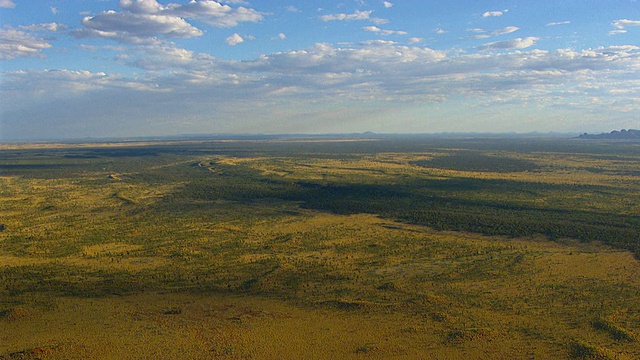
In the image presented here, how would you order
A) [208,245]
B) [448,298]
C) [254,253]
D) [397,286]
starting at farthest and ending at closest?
[208,245]
[254,253]
[397,286]
[448,298]

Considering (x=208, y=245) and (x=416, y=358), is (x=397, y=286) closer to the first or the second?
(x=416, y=358)

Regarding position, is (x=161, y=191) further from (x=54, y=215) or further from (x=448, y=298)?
(x=448, y=298)

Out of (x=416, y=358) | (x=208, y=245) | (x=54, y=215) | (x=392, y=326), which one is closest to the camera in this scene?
(x=416, y=358)

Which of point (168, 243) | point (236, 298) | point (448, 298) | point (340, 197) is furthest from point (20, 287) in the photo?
point (340, 197)

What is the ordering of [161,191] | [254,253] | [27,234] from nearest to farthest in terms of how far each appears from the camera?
[254,253]
[27,234]
[161,191]

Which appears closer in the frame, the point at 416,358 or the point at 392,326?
the point at 416,358

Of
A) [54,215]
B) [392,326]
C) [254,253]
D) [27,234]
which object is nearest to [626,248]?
[392,326]
